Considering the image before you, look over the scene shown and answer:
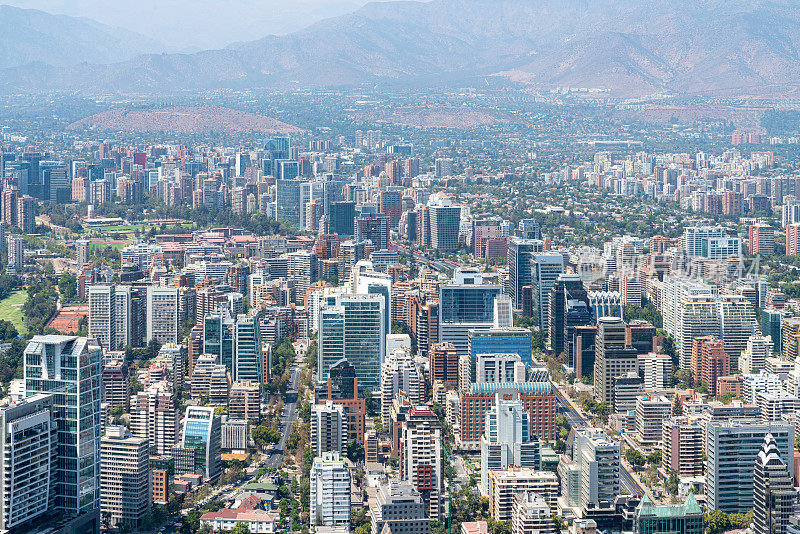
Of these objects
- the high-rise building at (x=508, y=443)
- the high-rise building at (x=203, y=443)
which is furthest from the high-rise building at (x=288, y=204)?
the high-rise building at (x=508, y=443)

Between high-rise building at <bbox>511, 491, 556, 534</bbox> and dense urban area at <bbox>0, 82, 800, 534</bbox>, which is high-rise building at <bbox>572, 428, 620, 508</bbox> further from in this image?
high-rise building at <bbox>511, 491, 556, 534</bbox>

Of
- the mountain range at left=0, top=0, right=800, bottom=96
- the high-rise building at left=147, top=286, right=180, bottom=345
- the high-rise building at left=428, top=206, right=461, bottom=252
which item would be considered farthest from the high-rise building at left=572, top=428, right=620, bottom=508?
the mountain range at left=0, top=0, right=800, bottom=96

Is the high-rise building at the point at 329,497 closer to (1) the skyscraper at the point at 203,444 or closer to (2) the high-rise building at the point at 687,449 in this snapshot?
(1) the skyscraper at the point at 203,444

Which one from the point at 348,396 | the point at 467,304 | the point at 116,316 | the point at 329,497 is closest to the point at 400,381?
the point at 348,396

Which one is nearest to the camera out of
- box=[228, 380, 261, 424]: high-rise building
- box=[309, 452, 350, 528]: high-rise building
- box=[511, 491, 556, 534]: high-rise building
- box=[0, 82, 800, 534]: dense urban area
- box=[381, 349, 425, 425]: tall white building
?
box=[511, 491, 556, 534]: high-rise building

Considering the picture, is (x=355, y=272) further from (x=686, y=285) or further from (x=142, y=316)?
(x=686, y=285)

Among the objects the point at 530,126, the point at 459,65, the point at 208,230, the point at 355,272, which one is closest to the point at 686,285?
the point at 355,272
